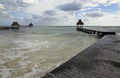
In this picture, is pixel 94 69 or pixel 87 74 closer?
pixel 87 74

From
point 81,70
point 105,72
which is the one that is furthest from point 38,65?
point 105,72

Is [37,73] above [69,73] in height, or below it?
below

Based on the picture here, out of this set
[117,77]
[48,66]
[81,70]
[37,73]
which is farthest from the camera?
[48,66]

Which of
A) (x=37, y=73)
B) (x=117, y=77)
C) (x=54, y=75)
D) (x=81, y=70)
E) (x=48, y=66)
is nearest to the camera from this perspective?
(x=117, y=77)

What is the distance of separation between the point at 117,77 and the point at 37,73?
13.5 feet

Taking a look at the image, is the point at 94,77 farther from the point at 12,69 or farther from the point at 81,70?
the point at 12,69

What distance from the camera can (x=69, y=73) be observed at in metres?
4.86

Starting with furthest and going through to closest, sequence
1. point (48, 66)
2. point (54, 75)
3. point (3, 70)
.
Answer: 1. point (48, 66)
2. point (3, 70)
3. point (54, 75)

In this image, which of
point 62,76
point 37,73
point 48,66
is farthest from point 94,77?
point 48,66

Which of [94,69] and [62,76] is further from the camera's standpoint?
[94,69]

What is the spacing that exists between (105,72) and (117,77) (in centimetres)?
54

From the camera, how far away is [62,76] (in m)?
4.60

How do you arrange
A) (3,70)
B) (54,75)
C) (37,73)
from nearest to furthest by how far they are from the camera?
(54,75) → (37,73) → (3,70)

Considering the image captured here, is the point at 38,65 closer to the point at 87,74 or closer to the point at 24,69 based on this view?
the point at 24,69
